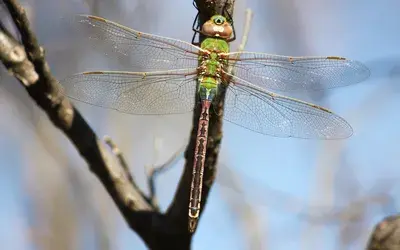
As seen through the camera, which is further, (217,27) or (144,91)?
(144,91)

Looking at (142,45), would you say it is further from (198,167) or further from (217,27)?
(198,167)

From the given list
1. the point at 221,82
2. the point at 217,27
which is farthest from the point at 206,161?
the point at 217,27

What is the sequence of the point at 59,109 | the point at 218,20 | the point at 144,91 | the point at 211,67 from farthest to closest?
the point at 144,91, the point at 211,67, the point at 59,109, the point at 218,20

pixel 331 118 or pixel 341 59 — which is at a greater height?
pixel 341 59

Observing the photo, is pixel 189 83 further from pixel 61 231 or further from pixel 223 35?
pixel 61 231

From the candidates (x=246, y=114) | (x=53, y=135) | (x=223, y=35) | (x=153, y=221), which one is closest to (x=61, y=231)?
(x=53, y=135)

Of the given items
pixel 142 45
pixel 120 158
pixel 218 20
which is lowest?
pixel 120 158

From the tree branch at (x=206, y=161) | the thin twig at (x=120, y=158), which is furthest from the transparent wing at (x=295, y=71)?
the thin twig at (x=120, y=158)

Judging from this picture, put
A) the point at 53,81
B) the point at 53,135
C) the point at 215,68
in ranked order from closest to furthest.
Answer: the point at 53,81 → the point at 215,68 → the point at 53,135
